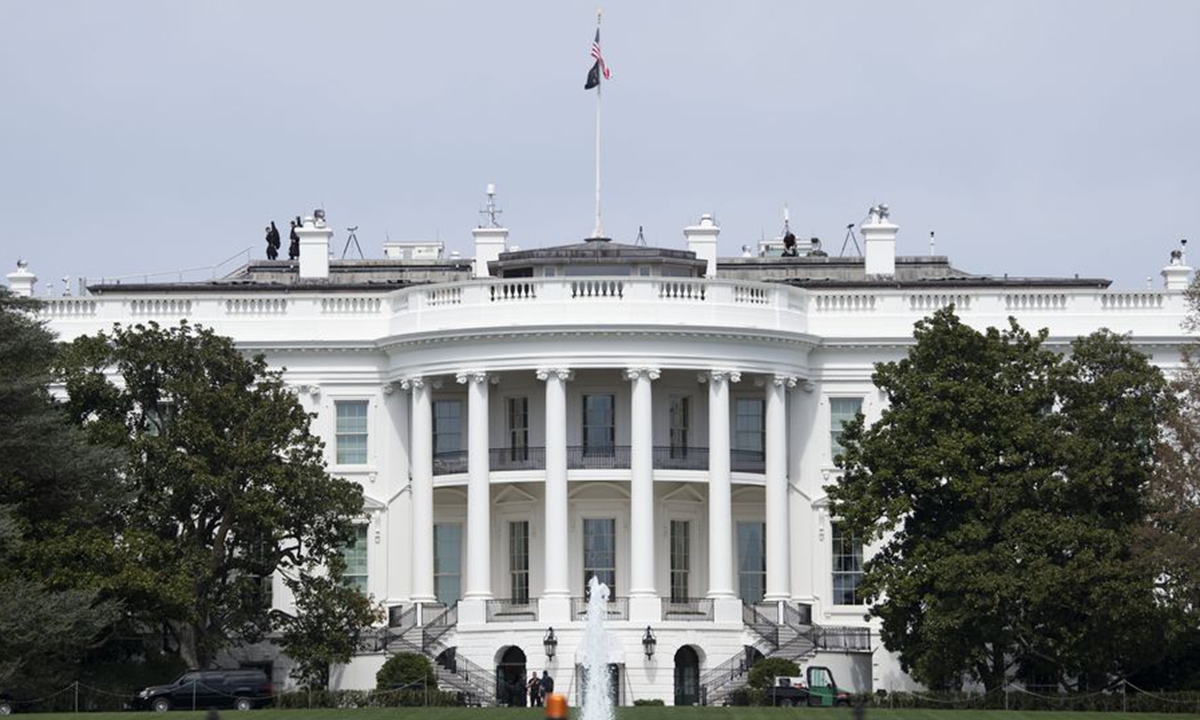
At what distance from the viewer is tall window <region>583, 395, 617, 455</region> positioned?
84812 mm

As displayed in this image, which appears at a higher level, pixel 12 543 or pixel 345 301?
pixel 345 301

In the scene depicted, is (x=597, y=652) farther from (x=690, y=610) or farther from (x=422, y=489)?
(x=422, y=489)

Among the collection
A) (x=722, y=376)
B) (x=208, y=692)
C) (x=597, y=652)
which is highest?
(x=722, y=376)

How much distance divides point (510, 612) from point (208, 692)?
11.6 m

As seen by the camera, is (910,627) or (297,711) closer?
(297,711)

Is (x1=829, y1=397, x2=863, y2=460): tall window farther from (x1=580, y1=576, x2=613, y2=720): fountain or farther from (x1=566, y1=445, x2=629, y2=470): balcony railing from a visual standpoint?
(x1=580, y1=576, x2=613, y2=720): fountain

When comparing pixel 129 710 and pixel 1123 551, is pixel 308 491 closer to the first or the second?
pixel 129 710

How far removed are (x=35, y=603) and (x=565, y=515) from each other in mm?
18679

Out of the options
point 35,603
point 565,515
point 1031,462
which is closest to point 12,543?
point 35,603

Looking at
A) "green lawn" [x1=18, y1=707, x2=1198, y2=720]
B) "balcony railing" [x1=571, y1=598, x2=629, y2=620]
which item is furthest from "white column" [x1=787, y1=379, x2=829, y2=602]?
"green lawn" [x1=18, y1=707, x2=1198, y2=720]

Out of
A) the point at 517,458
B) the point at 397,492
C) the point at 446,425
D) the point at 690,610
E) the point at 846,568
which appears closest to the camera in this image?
the point at 690,610

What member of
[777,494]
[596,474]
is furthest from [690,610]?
[596,474]

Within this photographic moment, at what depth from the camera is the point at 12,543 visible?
68.3 meters

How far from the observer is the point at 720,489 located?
83.0 m
